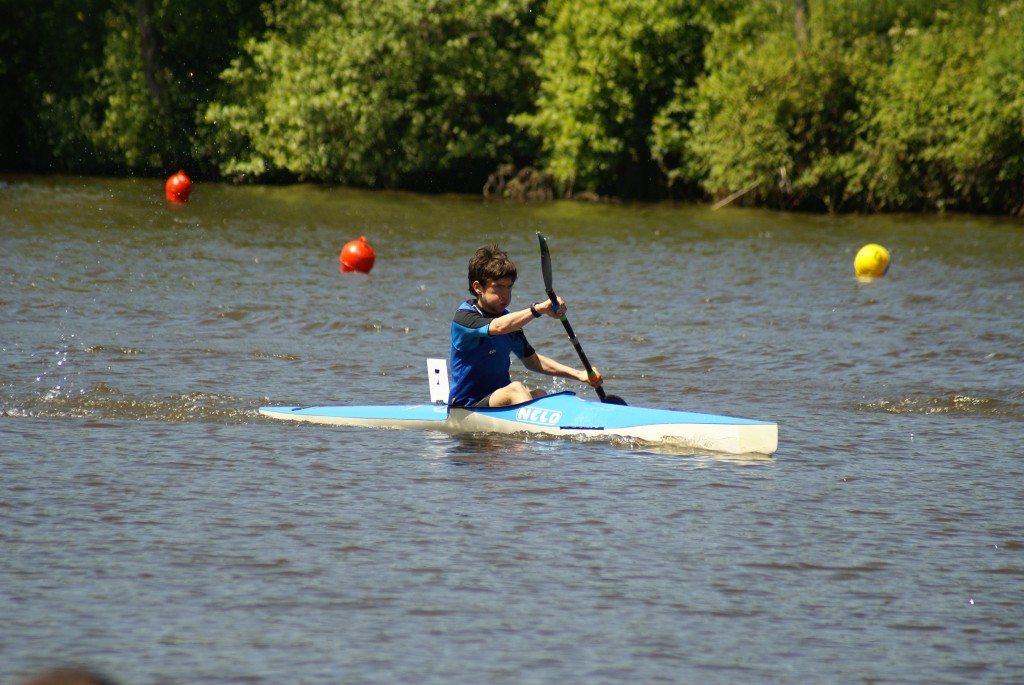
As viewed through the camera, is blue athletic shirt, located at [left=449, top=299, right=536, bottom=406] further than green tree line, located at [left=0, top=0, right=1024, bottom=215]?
No

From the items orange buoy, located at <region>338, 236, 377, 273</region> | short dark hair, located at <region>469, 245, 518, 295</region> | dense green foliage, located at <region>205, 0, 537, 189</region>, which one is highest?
dense green foliage, located at <region>205, 0, 537, 189</region>

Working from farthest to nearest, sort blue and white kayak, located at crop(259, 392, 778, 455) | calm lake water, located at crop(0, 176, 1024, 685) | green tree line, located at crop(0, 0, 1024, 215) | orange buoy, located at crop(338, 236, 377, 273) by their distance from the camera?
green tree line, located at crop(0, 0, 1024, 215) → orange buoy, located at crop(338, 236, 377, 273) → blue and white kayak, located at crop(259, 392, 778, 455) → calm lake water, located at crop(0, 176, 1024, 685)

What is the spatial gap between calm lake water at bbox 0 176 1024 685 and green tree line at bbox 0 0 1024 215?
9.29 m

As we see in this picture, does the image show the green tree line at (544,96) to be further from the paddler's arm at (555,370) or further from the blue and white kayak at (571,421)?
the blue and white kayak at (571,421)

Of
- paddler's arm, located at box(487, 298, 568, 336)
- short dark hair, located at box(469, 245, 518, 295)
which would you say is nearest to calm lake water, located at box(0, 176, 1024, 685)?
paddler's arm, located at box(487, 298, 568, 336)

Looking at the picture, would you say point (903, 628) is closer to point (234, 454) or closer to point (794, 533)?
point (794, 533)

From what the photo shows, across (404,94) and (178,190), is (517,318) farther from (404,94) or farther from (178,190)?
(404,94)

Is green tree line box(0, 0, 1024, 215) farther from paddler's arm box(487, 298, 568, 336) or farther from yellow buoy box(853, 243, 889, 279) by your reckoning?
paddler's arm box(487, 298, 568, 336)

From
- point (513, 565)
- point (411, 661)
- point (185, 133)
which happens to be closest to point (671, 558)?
point (513, 565)

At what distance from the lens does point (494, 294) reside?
873cm

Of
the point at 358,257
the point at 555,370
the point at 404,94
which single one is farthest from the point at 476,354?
the point at 404,94

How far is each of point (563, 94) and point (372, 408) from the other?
1958 cm

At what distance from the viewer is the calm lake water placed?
17.0 ft

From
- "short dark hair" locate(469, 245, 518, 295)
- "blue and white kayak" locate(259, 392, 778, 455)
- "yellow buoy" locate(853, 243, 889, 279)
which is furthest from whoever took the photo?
"yellow buoy" locate(853, 243, 889, 279)
